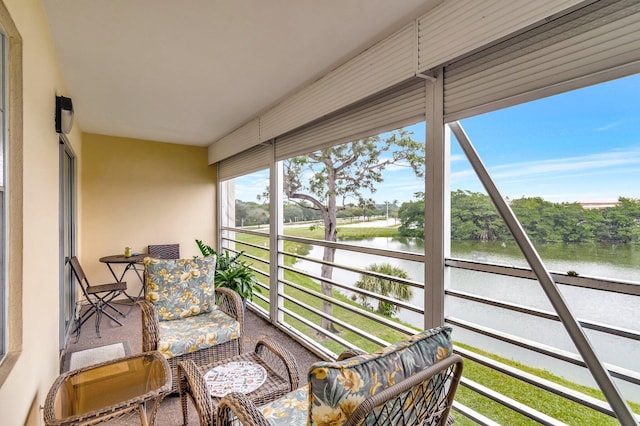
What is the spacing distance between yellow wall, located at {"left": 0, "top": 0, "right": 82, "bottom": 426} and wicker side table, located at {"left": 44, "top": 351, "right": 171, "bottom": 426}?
132mm

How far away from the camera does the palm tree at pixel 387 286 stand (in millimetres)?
3488

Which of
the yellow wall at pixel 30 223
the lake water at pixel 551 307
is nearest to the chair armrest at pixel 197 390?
the yellow wall at pixel 30 223

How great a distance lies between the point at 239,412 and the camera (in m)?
1.30

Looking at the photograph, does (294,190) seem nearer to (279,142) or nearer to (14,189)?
(279,142)

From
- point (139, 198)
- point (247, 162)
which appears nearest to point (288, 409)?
point (247, 162)

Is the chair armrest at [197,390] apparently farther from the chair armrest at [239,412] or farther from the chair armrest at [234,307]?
the chair armrest at [234,307]

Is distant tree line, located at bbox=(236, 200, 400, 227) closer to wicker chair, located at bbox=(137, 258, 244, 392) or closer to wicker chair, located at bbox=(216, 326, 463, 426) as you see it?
wicker chair, located at bbox=(137, 258, 244, 392)

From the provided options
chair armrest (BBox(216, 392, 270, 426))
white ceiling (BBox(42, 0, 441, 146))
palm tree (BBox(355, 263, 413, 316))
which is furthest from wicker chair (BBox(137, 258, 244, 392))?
white ceiling (BBox(42, 0, 441, 146))

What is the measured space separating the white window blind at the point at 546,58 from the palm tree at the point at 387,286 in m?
2.06

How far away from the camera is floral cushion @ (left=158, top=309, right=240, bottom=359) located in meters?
2.26

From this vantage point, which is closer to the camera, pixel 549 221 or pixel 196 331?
pixel 549 221

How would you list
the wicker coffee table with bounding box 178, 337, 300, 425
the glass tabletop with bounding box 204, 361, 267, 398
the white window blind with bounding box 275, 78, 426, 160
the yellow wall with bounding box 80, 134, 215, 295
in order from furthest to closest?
the yellow wall with bounding box 80, 134, 215, 295, the white window blind with bounding box 275, 78, 426, 160, the glass tabletop with bounding box 204, 361, 267, 398, the wicker coffee table with bounding box 178, 337, 300, 425

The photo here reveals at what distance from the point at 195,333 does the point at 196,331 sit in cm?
3

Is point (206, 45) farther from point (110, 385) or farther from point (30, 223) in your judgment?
point (110, 385)
